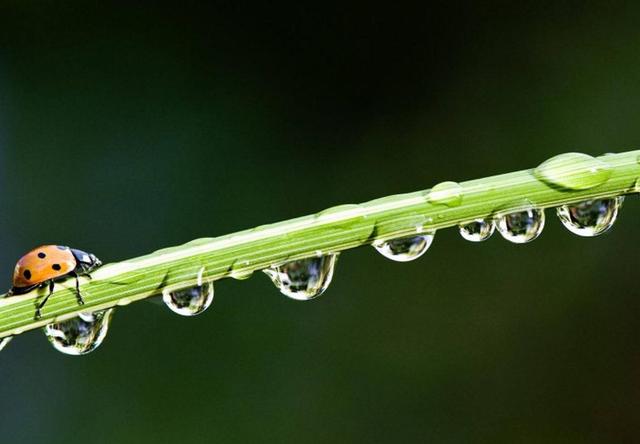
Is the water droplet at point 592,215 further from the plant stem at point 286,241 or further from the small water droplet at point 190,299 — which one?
the small water droplet at point 190,299

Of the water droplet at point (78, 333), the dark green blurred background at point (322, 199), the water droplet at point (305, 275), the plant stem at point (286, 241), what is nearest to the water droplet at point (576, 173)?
the plant stem at point (286, 241)

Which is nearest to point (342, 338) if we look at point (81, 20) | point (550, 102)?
point (550, 102)

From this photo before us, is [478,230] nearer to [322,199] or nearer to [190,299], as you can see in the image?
[190,299]

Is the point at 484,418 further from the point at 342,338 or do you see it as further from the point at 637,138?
the point at 637,138

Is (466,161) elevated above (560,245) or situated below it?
above

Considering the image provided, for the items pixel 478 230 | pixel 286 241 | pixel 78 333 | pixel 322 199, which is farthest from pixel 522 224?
pixel 322 199

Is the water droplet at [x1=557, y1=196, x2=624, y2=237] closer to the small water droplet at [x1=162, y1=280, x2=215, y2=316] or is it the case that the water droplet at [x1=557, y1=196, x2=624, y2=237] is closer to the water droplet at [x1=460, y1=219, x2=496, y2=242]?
the water droplet at [x1=460, y1=219, x2=496, y2=242]

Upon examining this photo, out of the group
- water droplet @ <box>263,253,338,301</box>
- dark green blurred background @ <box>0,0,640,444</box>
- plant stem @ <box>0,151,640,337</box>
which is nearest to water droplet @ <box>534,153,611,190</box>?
plant stem @ <box>0,151,640,337</box>
